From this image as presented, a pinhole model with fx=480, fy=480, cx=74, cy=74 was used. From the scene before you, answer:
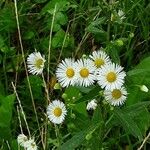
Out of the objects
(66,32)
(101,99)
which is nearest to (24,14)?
(66,32)

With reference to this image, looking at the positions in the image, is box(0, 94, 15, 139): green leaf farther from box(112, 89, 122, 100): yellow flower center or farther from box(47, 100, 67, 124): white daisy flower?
box(112, 89, 122, 100): yellow flower center

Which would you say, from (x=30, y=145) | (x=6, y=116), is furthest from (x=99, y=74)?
(x=6, y=116)

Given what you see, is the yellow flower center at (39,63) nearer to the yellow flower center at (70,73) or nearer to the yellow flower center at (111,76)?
the yellow flower center at (70,73)

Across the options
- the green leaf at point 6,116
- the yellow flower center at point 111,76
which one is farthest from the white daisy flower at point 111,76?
the green leaf at point 6,116

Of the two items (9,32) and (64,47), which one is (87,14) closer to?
(64,47)

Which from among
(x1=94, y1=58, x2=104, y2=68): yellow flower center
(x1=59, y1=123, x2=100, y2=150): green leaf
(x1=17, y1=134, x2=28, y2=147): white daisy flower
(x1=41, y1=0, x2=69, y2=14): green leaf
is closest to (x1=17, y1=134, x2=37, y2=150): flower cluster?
(x1=17, y1=134, x2=28, y2=147): white daisy flower
